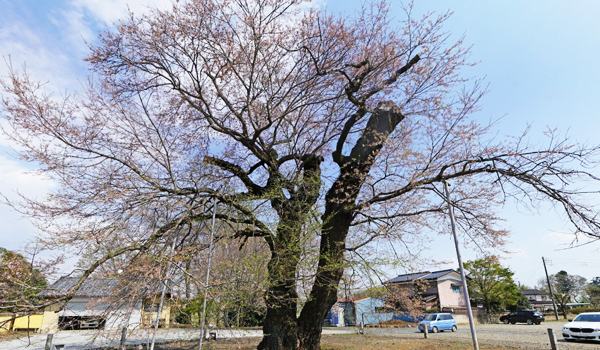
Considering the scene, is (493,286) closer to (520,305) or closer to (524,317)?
(524,317)

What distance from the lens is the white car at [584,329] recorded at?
411 inches

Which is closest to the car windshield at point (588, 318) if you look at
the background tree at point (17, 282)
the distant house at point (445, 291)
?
the distant house at point (445, 291)

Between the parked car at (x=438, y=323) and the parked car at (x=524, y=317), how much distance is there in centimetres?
899

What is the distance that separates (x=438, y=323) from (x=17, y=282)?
64.6 ft

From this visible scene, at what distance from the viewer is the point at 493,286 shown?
26469mm

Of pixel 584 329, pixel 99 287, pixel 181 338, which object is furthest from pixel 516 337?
pixel 99 287

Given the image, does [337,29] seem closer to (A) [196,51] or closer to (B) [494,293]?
(A) [196,51]

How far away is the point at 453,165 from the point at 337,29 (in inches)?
152

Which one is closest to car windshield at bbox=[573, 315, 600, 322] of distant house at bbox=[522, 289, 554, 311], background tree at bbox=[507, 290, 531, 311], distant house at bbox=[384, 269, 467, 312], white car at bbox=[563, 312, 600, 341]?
white car at bbox=[563, 312, 600, 341]

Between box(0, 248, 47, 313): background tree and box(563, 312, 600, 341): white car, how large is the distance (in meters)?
15.7

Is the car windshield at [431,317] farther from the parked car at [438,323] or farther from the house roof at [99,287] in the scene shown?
the house roof at [99,287]

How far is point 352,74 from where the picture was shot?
7473 mm

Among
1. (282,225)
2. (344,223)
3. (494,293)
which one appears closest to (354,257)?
(344,223)

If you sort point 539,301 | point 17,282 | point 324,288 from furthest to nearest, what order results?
point 539,301, point 324,288, point 17,282
